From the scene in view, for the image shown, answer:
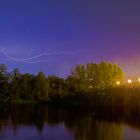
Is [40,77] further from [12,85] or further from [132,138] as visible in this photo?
[132,138]

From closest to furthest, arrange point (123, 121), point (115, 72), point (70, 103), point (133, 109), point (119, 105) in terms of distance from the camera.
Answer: point (123, 121)
point (133, 109)
point (119, 105)
point (70, 103)
point (115, 72)

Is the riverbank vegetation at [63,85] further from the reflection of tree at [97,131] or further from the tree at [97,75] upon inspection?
the reflection of tree at [97,131]

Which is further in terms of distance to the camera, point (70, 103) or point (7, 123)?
point (70, 103)

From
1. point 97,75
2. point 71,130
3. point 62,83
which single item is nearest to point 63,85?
point 62,83

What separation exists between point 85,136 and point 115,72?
62.6m

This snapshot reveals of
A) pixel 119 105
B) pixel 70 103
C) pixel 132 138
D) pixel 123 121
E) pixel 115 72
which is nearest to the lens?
pixel 132 138

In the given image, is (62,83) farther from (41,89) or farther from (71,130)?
(71,130)

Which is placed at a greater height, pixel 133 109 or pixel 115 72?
pixel 115 72

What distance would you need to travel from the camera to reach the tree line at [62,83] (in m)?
95.9

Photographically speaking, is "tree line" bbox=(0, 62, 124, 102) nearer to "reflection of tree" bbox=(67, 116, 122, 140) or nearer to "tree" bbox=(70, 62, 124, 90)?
"tree" bbox=(70, 62, 124, 90)

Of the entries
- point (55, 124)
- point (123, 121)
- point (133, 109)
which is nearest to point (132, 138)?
point (123, 121)

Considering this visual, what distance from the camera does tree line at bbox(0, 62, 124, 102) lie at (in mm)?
95938

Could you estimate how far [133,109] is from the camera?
208 feet

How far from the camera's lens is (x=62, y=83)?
4033 inches
